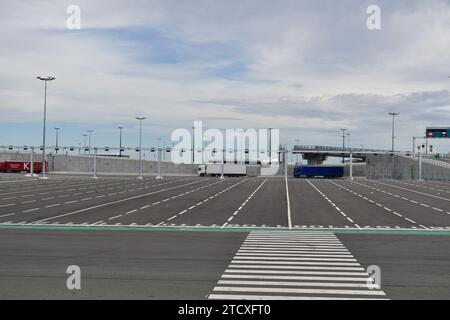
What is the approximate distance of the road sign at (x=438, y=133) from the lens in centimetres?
9571

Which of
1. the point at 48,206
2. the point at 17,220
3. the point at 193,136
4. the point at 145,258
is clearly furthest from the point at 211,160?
the point at 145,258

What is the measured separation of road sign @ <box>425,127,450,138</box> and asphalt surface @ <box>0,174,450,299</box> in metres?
62.2

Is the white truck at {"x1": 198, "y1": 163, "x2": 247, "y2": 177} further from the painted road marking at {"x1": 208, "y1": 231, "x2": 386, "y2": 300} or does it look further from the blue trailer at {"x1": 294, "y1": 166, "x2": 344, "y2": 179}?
the painted road marking at {"x1": 208, "y1": 231, "x2": 386, "y2": 300}

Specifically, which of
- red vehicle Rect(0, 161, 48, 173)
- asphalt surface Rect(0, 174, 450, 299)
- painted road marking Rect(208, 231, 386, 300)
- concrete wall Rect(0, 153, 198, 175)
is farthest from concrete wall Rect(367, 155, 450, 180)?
painted road marking Rect(208, 231, 386, 300)

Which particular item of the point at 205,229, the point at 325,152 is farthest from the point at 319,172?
the point at 205,229

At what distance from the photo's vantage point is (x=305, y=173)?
126250 mm

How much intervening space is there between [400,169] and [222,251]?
382ft

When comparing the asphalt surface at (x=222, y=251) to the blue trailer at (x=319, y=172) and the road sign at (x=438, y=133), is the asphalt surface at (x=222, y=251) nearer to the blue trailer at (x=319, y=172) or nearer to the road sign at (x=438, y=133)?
the road sign at (x=438, y=133)

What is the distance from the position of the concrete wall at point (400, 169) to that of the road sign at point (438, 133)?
37.6 feet

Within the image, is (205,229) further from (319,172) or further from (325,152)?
(325,152)

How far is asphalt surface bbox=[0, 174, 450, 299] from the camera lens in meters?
12.5

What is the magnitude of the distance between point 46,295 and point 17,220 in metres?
19.5

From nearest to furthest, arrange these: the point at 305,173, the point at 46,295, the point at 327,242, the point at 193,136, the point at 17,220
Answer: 1. the point at 46,295
2. the point at 327,242
3. the point at 17,220
4. the point at 305,173
5. the point at 193,136
